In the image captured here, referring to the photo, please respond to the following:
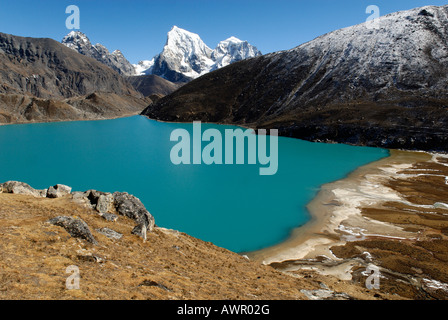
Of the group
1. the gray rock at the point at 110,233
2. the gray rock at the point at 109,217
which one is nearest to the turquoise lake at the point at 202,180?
the gray rock at the point at 109,217

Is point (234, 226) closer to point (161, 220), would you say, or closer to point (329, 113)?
point (161, 220)

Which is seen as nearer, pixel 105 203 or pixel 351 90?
pixel 105 203

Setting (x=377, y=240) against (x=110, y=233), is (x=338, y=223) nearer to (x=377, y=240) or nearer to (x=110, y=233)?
(x=377, y=240)

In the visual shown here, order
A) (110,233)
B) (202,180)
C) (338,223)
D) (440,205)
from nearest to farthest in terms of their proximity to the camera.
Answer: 1. (110,233)
2. (338,223)
3. (440,205)
4. (202,180)

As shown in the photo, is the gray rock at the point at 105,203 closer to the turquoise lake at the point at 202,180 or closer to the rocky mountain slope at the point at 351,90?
the turquoise lake at the point at 202,180

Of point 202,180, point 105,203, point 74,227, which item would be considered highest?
point 105,203

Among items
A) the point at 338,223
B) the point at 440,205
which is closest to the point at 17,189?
the point at 338,223

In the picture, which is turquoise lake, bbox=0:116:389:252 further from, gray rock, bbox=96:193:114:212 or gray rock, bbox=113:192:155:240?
gray rock, bbox=96:193:114:212
